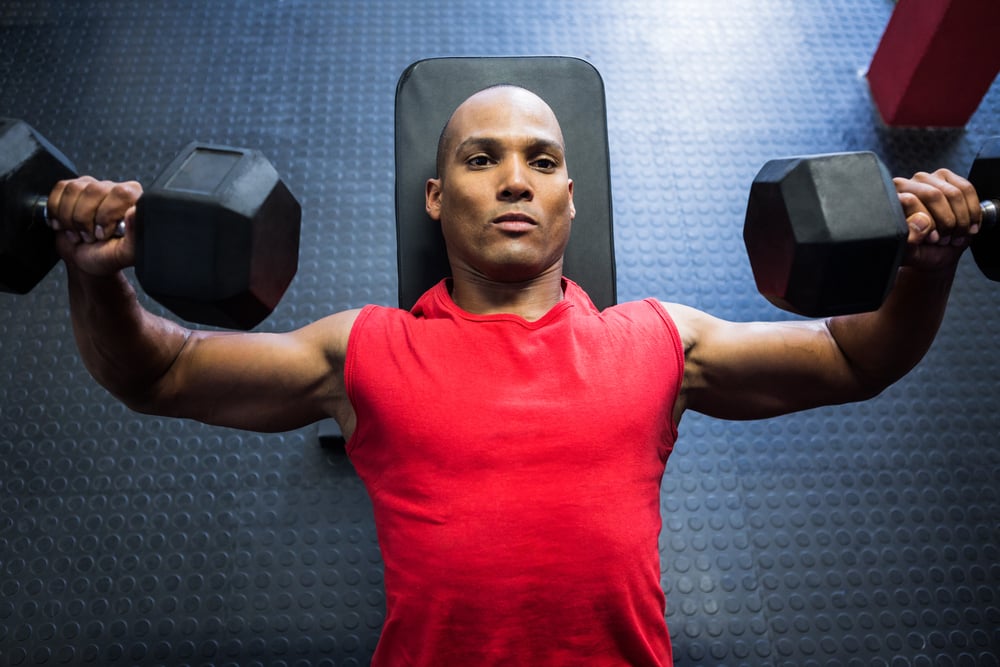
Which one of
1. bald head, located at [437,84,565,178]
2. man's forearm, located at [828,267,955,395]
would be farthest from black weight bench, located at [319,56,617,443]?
man's forearm, located at [828,267,955,395]

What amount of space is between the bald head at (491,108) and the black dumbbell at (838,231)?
0.50 meters

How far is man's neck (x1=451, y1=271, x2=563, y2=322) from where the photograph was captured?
58.2 inches

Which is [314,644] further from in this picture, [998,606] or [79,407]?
[998,606]

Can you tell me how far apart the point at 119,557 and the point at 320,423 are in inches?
23.0

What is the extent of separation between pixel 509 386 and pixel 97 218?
26.3 inches

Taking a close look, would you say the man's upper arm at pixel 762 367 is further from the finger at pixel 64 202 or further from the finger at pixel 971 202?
the finger at pixel 64 202

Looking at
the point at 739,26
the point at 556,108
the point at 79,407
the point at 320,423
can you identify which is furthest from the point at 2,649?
the point at 739,26

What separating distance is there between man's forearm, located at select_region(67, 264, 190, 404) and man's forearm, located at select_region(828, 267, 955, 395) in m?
1.19

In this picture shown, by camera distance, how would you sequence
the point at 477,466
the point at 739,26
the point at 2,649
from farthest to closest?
the point at 739,26 < the point at 2,649 < the point at 477,466

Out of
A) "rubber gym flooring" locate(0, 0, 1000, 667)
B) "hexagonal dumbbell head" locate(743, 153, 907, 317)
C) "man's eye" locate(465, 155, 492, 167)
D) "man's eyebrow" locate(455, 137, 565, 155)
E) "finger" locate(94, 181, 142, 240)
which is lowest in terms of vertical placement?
"rubber gym flooring" locate(0, 0, 1000, 667)

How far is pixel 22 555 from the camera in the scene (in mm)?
1907

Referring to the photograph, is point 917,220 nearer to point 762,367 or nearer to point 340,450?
point 762,367

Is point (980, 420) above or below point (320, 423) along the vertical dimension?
above

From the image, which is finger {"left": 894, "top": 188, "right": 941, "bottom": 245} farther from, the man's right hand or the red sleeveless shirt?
the man's right hand
